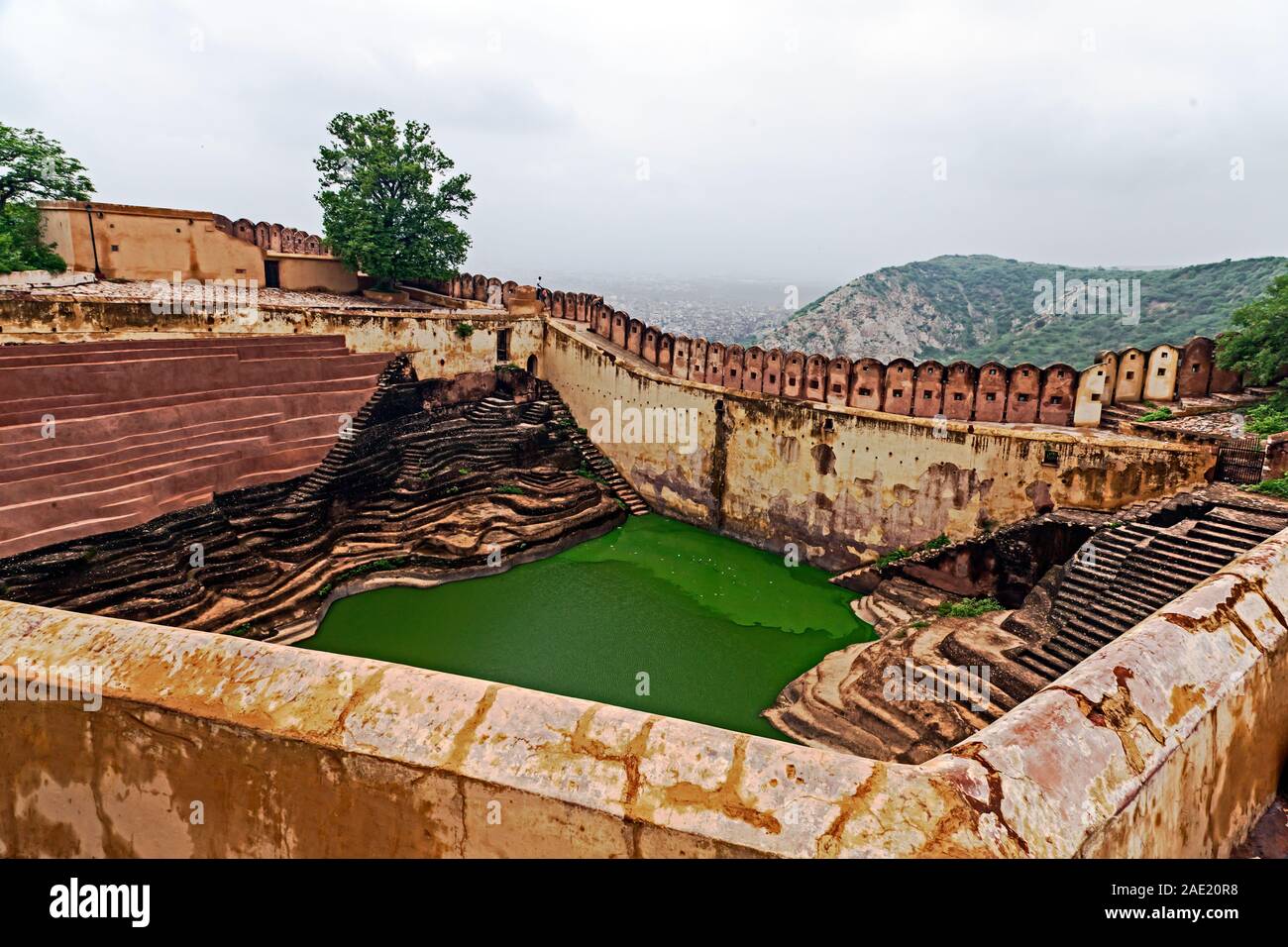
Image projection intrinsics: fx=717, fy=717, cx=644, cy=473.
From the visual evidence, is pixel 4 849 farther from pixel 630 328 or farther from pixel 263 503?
pixel 630 328

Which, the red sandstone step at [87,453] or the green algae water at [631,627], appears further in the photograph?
the red sandstone step at [87,453]

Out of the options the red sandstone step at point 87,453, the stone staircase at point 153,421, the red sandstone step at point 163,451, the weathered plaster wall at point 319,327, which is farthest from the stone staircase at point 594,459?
the red sandstone step at point 87,453

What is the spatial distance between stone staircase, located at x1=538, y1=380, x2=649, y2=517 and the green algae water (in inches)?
81.1

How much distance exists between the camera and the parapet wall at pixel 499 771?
1467 millimetres

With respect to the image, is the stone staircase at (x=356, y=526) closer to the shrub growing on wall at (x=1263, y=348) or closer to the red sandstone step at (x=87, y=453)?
the red sandstone step at (x=87, y=453)

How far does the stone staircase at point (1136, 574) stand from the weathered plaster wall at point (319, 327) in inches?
467

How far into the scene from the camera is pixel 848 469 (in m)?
12.2

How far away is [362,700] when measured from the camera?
67.4 inches

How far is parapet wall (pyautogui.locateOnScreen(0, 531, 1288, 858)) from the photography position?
1467 mm

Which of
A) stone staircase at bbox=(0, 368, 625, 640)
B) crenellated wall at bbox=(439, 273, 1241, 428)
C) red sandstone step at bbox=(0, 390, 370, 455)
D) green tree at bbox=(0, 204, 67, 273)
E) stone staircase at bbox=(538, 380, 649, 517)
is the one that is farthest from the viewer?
stone staircase at bbox=(538, 380, 649, 517)

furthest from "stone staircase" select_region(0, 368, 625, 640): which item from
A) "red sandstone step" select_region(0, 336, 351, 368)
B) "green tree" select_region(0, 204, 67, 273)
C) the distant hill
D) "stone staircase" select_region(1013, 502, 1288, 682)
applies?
the distant hill

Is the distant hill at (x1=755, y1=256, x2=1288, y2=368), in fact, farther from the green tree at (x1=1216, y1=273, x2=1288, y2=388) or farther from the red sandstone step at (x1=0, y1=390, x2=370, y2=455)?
the red sandstone step at (x1=0, y1=390, x2=370, y2=455)

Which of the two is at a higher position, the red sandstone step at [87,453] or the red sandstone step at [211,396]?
the red sandstone step at [211,396]

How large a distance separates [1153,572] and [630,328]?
11.1 m
